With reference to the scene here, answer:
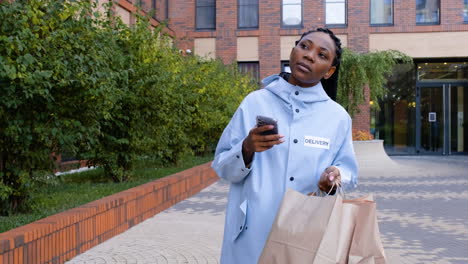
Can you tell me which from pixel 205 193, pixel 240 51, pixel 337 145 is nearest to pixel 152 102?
pixel 205 193

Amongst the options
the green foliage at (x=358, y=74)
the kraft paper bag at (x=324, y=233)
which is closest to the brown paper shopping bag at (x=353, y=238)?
the kraft paper bag at (x=324, y=233)

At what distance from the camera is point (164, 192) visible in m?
9.41

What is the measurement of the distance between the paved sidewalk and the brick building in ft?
41.9

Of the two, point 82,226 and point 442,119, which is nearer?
point 82,226

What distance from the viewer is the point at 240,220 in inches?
88.0

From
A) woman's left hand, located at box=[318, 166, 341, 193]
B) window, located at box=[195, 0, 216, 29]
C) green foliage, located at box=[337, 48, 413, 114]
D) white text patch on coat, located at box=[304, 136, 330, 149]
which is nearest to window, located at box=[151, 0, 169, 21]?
window, located at box=[195, 0, 216, 29]

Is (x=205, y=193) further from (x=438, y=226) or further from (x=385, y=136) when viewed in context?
(x=385, y=136)

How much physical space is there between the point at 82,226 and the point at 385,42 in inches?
822

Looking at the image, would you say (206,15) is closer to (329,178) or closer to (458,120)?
(458,120)

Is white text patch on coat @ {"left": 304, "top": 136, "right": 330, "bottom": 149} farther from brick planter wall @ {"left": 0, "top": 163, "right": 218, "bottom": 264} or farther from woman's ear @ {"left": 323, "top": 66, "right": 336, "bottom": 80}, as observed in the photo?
brick planter wall @ {"left": 0, "top": 163, "right": 218, "bottom": 264}

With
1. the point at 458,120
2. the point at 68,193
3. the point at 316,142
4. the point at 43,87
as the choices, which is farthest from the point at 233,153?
the point at 458,120

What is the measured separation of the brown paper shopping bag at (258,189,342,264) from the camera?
6.11 ft

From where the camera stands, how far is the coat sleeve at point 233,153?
7.04ft

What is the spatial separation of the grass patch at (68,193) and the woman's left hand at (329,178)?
4.02 meters
